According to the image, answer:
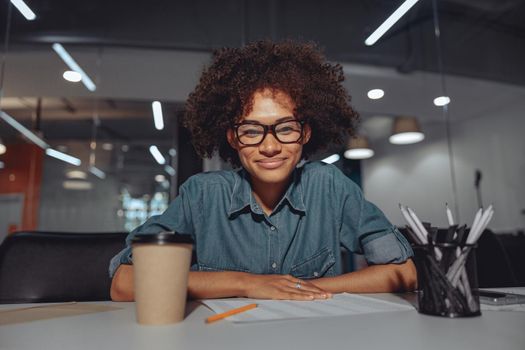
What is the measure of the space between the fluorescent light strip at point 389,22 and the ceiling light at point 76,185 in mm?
4545

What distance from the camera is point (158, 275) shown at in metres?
0.58

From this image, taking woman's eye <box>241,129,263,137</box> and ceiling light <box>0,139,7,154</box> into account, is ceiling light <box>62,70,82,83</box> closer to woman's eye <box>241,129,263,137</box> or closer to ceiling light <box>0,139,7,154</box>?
ceiling light <box>0,139,7,154</box>

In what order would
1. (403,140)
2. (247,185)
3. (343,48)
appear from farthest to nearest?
Answer: 1. (403,140)
2. (343,48)
3. (247,185)

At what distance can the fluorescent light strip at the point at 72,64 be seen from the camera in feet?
12.2

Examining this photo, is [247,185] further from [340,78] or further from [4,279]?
[4,279]

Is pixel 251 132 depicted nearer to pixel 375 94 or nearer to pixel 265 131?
pixel 265 131

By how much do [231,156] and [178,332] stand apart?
1.14 m

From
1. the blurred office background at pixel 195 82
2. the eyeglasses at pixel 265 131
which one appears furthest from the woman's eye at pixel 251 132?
the blurred office background at pixel 195 82

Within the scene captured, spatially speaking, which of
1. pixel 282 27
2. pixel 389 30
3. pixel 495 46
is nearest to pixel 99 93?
pixel 282 27

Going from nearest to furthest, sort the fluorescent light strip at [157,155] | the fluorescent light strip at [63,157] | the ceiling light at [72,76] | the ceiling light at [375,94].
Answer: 1. the ceiling light at [72,76]
2. the ceiling light at [375,94]
3. the fluorescent light strip at [63,157]
4. the fluorescent light strip at [157,155]

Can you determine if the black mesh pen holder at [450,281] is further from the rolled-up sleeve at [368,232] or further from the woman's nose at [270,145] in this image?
the woman's nose at [270,145]

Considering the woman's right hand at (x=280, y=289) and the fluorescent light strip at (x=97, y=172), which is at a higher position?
the fluorescent light strip at (x=97, y=172)

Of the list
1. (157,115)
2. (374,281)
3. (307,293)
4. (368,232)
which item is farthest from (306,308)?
(157,115)

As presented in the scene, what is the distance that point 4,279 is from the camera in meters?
1.20
